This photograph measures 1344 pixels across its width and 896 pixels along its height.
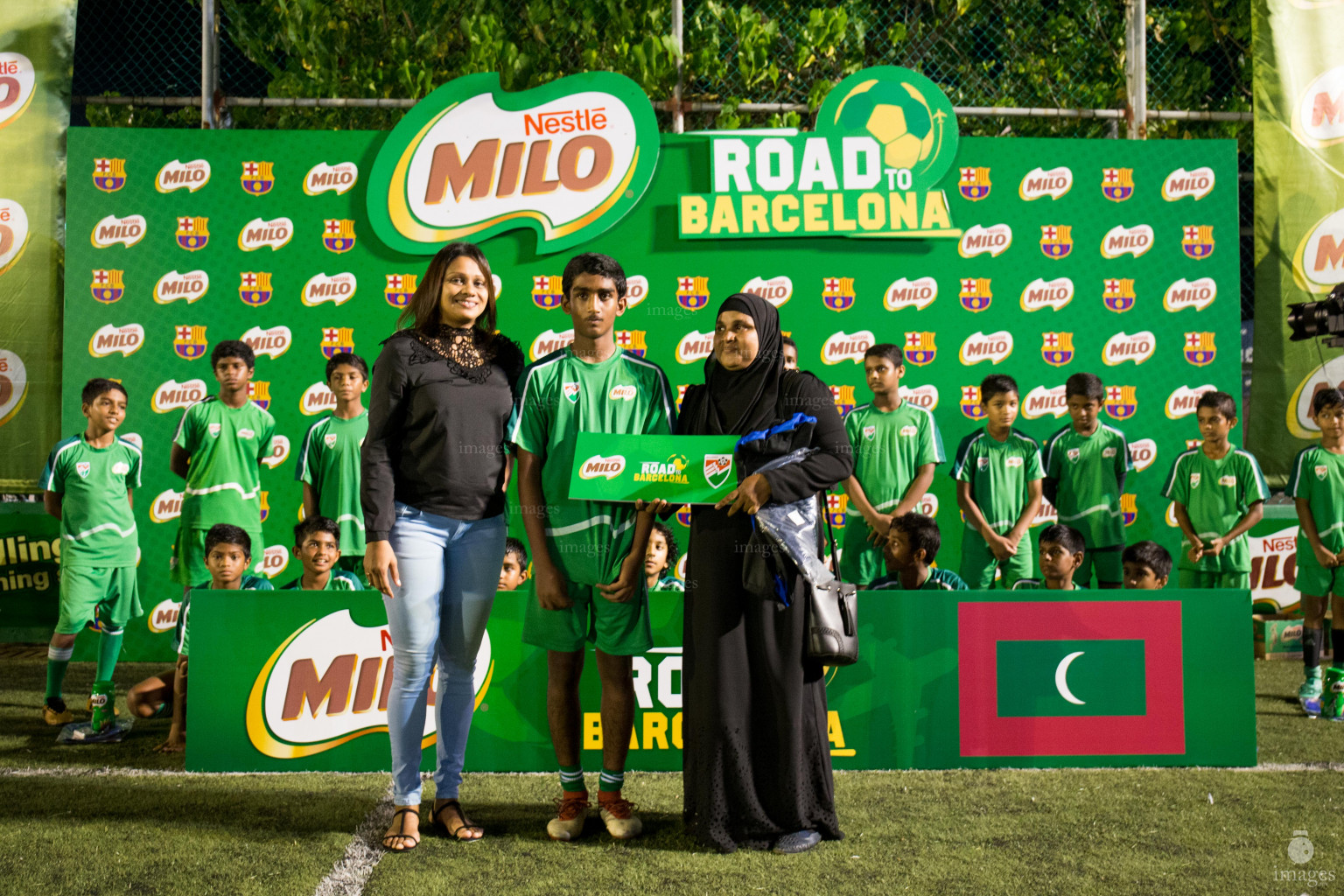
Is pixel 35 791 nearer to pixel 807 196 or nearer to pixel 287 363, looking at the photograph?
pixel 287 363

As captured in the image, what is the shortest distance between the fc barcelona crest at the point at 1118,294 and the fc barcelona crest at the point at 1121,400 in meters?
0.57

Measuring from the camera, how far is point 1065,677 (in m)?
3.85

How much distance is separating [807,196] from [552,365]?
4.24 metres

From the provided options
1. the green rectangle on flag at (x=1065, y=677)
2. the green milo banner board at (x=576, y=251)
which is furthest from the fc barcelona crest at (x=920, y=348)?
the green rectangle on flag at (x=1065, y=677)

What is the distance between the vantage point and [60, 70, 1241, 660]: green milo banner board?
6.77 meters

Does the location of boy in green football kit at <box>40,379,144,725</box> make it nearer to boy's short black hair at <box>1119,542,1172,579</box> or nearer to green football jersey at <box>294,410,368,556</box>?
green football jersey at <box>294,410,368,556</box>

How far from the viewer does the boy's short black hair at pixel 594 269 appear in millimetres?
3098

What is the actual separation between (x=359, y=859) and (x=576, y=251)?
474 cm

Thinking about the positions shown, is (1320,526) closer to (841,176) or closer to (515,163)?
(841,176)

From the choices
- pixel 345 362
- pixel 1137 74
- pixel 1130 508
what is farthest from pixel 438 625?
pixel 1137 74

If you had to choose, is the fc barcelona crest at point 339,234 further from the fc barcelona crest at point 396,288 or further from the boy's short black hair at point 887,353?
the boy's short black hair at point 887,353

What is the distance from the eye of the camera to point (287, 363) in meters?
6.86

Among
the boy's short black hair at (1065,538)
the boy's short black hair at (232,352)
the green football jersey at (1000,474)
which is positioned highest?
the boy's short black hair at (232,352)

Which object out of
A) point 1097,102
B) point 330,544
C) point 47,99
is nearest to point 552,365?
point 330,544
